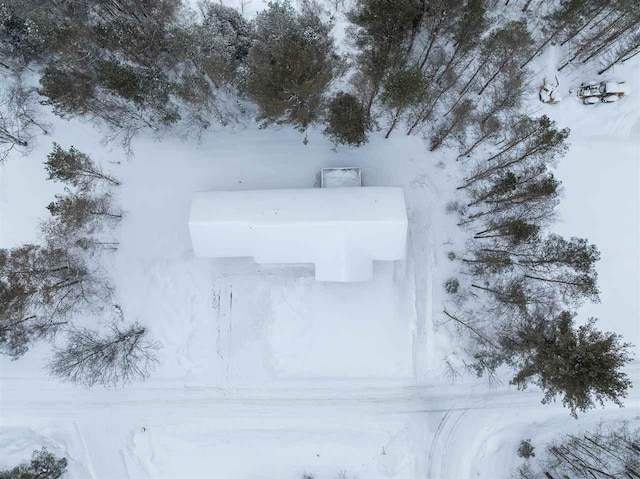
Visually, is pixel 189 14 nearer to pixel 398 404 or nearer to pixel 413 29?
pixel 413 29

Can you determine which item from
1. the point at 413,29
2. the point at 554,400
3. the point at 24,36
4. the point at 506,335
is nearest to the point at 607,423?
the point at 554,400

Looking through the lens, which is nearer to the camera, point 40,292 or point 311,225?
point 311,225

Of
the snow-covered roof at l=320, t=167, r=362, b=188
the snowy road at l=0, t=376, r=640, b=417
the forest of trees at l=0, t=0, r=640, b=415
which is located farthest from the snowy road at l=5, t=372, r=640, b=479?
the snow-covered roof at l=320, t=167, r=362, b=188

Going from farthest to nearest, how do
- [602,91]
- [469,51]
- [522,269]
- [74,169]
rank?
1. [602,91]
2. [469,51]
3. [522,269]
4. [74,169]

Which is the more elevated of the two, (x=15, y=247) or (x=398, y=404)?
(x=15, y=247)

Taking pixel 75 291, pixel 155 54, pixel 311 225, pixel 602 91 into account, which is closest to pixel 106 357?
pixel 75 291

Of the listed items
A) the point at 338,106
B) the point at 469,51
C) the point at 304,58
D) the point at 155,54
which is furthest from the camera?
the point at 469,51

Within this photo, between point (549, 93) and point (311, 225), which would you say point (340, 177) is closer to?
point (311, 225)
